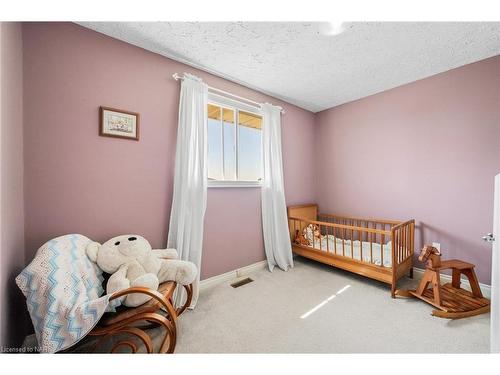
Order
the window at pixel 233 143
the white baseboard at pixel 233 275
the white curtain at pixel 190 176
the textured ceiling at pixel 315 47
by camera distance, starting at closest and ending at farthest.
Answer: the textured ceiling at pixel 315 47, the white curtain at pixel 190 176, the white baseboard at pixel 233 275, the window at pixel 233 143

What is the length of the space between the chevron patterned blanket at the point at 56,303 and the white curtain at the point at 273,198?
6.26 ft

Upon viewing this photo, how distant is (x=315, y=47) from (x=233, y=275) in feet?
8.45

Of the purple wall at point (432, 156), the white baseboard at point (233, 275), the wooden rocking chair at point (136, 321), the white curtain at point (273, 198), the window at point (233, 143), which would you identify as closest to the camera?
the wooden rocking chair at point (136, 321)

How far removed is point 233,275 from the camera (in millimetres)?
2373

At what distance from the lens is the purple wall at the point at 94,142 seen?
1367mm

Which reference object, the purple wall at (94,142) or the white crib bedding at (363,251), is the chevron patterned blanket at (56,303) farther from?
the white crib bedding at (363,251)

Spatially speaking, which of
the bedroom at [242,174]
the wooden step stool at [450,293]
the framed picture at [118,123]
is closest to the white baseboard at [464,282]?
the bedroom at [242,174]

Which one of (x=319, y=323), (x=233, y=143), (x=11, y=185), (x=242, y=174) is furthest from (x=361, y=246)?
(x=11, y=185)

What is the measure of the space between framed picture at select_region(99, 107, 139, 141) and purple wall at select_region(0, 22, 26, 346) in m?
0.44

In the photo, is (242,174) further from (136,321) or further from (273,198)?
(136,321)

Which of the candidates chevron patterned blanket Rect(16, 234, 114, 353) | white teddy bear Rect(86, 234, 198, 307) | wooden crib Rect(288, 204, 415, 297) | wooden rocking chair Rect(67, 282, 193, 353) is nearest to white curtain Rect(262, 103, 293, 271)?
wooden crib Rect(288, 204, 415, 297)

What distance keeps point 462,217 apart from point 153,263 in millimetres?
3144

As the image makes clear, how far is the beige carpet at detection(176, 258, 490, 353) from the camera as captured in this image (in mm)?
1356

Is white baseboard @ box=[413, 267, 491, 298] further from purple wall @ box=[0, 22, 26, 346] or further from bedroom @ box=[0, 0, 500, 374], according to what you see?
purple wall @ box=[0, 22, 26, 346]
